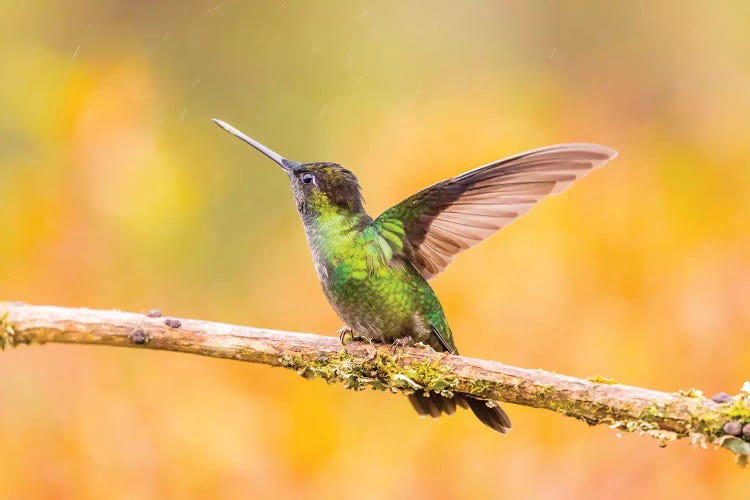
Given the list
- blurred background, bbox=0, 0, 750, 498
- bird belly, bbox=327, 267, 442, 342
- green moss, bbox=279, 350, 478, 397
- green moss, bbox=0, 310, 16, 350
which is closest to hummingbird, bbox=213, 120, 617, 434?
bird belly, bbox=327, 267, 442, 342

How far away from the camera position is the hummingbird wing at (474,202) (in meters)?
Answer: 4.79

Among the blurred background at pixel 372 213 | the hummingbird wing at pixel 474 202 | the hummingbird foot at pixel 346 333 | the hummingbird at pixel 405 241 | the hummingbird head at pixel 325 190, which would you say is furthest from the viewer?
the blurred background at pixel 372 213

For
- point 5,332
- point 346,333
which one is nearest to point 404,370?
point 346,333

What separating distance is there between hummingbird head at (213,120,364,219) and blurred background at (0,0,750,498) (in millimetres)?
2237

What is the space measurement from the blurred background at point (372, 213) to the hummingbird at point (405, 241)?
1.66 metres

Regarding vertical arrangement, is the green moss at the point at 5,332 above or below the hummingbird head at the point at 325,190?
below

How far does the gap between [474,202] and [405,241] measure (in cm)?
56

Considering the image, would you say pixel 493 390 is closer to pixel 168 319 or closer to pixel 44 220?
pixel 168 319

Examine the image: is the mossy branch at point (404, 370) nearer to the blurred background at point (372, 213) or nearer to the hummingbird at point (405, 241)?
the hummingbird at point (405, 241)

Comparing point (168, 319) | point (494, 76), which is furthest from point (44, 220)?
point (494, 76)

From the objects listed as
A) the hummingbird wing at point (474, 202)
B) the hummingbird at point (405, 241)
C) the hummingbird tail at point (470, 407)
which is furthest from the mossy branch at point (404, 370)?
the hummingbird wing at point (474, 202)

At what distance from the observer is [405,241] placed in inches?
219

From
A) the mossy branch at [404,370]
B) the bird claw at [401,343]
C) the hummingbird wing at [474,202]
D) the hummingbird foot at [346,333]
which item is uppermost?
the hummingbird wing at [474,202]

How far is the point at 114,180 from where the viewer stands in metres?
8.77
